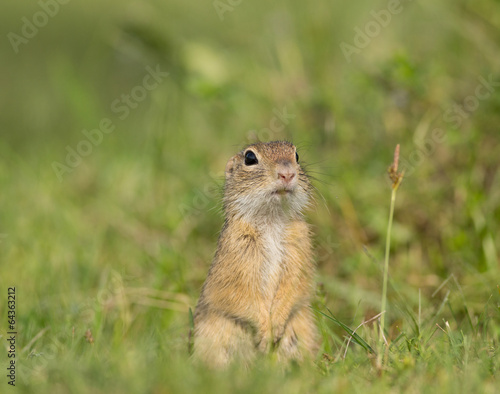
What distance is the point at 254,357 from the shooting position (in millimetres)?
4160

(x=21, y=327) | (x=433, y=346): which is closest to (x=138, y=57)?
(x=21, y=327)

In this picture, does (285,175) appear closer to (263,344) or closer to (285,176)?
(285,176)

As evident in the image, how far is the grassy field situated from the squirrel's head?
2.16ft

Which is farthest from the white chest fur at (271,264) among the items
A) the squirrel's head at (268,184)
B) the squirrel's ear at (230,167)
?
the squirrel's ear at (230,167)

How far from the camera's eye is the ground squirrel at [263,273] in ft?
13.9

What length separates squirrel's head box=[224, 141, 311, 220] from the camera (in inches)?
167

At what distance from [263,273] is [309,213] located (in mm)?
1788

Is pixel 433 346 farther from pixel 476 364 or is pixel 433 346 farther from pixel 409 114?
pixel 409 114

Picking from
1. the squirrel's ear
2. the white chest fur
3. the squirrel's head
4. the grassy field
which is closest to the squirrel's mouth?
the squirrel's head

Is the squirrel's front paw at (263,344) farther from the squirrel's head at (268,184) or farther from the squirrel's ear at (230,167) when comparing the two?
the squirrel's ear at (230,167)

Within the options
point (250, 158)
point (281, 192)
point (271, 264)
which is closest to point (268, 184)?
point (281, 192)

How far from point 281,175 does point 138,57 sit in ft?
13.2

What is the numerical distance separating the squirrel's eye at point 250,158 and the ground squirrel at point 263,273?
0.04ft

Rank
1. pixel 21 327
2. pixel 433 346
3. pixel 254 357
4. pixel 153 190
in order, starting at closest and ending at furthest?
pixel 433 346, pixel 254 357, pixel 21 327, pixel 153 190
